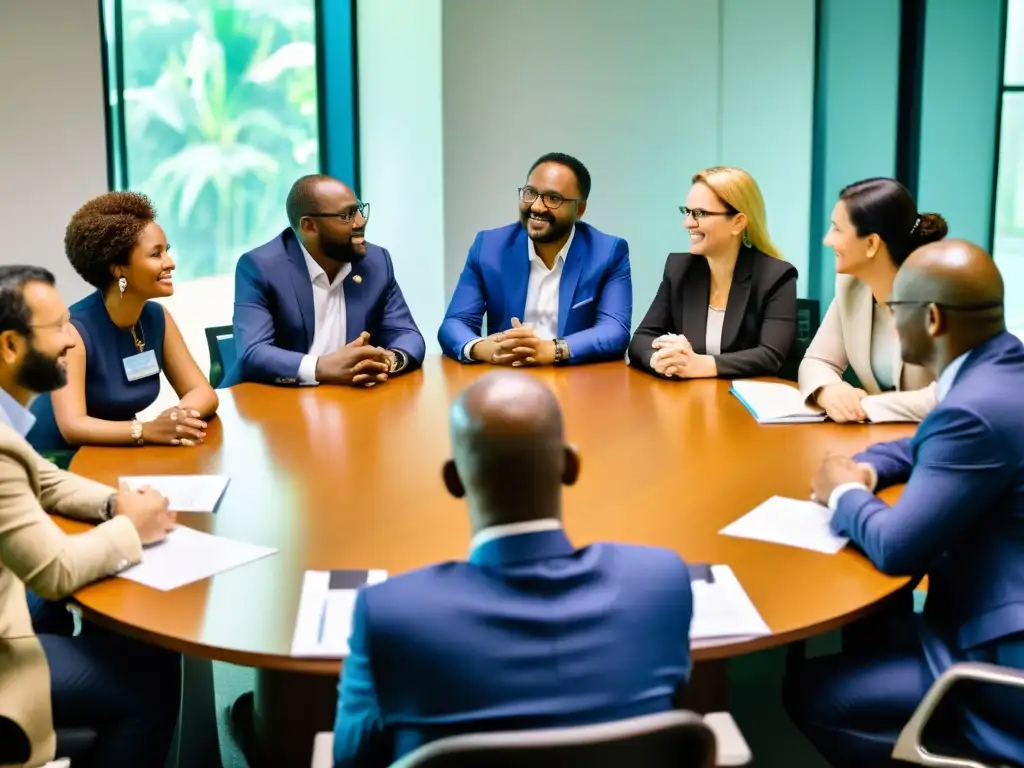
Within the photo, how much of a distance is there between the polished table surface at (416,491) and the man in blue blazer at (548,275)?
1.66 ft

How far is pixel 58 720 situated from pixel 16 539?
413 millimetres

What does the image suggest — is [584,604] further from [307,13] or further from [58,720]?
[307,13]

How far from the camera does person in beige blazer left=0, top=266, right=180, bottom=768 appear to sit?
2.03m

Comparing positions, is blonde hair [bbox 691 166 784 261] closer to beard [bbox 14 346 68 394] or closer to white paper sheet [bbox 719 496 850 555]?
white paper sheet [bbox 719 496 850 555]

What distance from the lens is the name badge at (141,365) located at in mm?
3354

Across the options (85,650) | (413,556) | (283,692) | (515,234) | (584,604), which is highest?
(515,234)

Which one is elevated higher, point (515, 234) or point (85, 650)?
point (515, 234)

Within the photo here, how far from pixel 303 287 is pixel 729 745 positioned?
2.89 m

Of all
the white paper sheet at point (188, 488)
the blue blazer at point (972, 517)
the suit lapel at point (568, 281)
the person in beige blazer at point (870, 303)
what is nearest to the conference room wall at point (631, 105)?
the suit lapel at point (568, 281)

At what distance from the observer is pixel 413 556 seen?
88.7 inches

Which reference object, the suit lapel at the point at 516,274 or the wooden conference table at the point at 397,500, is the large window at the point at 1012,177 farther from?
the wooden conference table at the point at 397,500

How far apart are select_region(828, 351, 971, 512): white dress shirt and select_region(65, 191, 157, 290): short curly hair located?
2.10 meters

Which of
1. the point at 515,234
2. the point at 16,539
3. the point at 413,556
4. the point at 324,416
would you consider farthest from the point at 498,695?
the point at 515,234

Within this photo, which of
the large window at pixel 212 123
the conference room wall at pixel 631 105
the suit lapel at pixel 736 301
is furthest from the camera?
the conference room wall at pixel 631 105
